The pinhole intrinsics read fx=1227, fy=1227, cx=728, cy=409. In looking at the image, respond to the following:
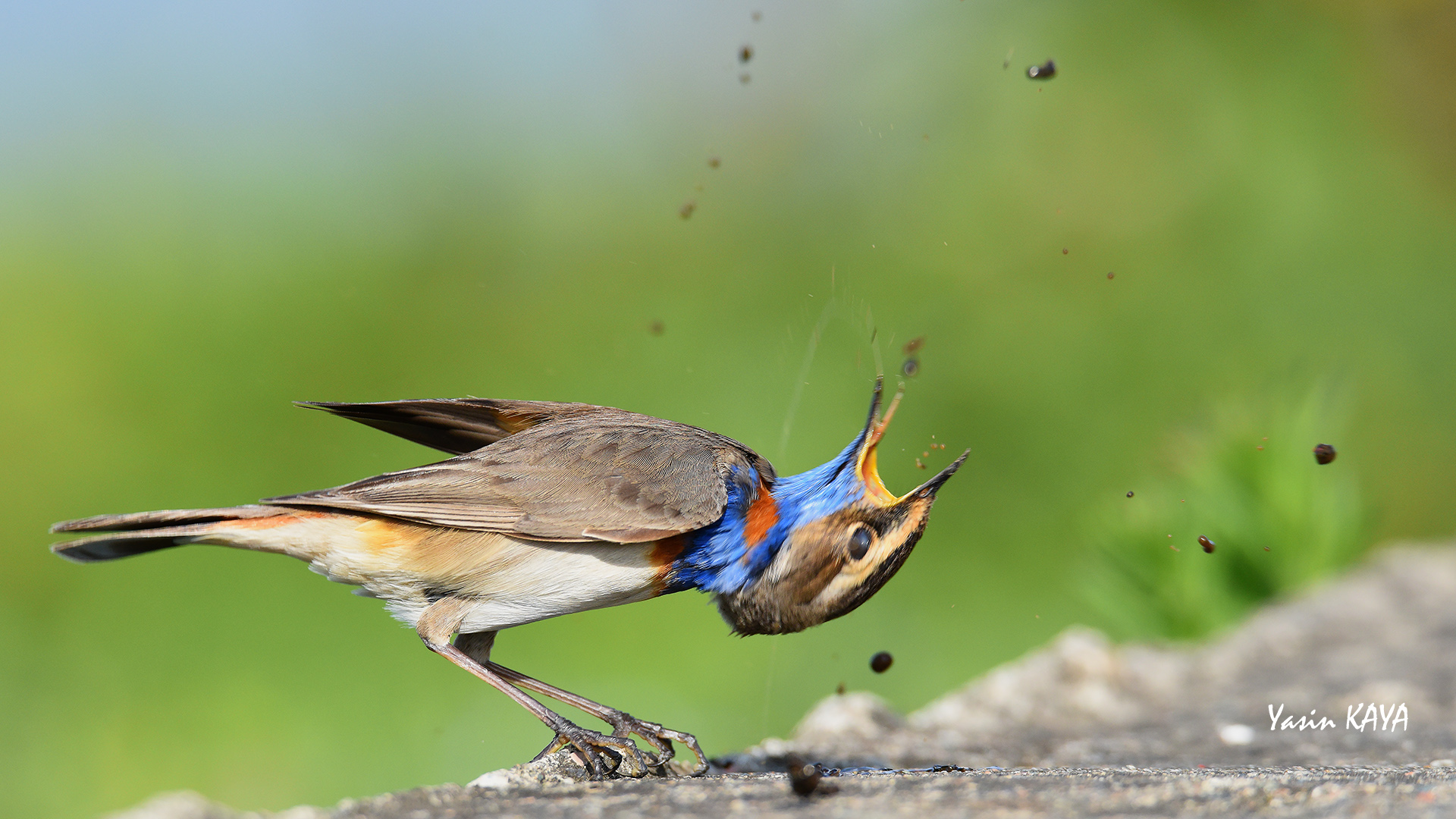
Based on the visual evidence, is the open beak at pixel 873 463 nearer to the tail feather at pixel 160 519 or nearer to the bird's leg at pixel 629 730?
the bird's leg at pixel 629 730

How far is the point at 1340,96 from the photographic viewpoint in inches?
480

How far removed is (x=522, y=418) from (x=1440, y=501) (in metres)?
8.98

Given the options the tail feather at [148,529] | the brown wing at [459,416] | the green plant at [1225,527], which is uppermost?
the green plant at [1225,527]

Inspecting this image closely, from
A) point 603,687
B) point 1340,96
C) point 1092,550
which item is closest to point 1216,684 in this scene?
point 1092,550

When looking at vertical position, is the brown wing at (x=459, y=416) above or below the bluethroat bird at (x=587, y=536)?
above

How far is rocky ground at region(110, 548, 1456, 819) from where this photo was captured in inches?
113

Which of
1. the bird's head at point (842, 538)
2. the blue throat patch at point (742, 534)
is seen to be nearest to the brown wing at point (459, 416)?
the blue throat patch at point (742, 534)

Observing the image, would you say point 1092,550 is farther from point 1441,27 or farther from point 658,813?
point 1441,27

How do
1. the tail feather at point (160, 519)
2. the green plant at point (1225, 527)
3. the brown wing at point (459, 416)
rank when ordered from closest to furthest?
1. the tail feather at point (160, 519)
2. the brown wing at point (459, 416)
3. the green plant at point (1225, 527)

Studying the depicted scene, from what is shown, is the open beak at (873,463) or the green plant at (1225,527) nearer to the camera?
the open beak at (873,463)

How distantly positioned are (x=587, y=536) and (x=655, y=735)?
652 millimetres

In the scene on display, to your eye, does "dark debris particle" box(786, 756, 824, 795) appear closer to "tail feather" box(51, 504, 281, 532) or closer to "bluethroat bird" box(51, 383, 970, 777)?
"bluethroat bird" box(51, 383, 970, 777)

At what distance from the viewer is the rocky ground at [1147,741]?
2.87 m

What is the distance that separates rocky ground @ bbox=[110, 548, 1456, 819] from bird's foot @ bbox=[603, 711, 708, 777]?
175 mm
